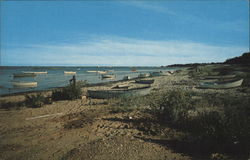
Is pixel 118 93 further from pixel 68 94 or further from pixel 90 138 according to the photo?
pixel 90 138

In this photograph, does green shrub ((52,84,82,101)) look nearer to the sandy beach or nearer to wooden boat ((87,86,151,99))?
wooden boat ((87,86,151,99))

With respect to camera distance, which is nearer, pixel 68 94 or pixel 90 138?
pixel 90 138

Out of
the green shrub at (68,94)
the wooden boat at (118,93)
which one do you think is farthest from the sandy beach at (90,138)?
the green shrub at (68,94)

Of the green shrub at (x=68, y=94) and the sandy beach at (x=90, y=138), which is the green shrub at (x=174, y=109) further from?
the green shrub at (x=68, y=94)

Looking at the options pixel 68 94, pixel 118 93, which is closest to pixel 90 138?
pixel 118 93

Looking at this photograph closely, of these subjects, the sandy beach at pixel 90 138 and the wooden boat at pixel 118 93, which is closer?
the sandy beach at pixel 90 138

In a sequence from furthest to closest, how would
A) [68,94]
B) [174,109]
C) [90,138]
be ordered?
[68,94], [174,109], [90,138]

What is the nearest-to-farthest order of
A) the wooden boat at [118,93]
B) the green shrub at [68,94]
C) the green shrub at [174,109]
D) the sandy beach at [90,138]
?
the sandy beach at [90,138] < the green shrub at [174,109] < the wooden boat at [118,93] < the green shrub at [68,94]

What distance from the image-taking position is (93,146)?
509 cm

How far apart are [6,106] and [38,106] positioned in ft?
8.38

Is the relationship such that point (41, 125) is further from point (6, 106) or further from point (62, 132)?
point (6, 106)

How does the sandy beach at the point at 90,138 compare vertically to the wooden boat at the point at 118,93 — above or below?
below

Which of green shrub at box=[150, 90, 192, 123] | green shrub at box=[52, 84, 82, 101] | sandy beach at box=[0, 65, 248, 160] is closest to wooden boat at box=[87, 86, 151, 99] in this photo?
green shrub at box=[52, 84, 82, 101]

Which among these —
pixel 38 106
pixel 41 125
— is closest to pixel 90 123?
pixel 41 125
